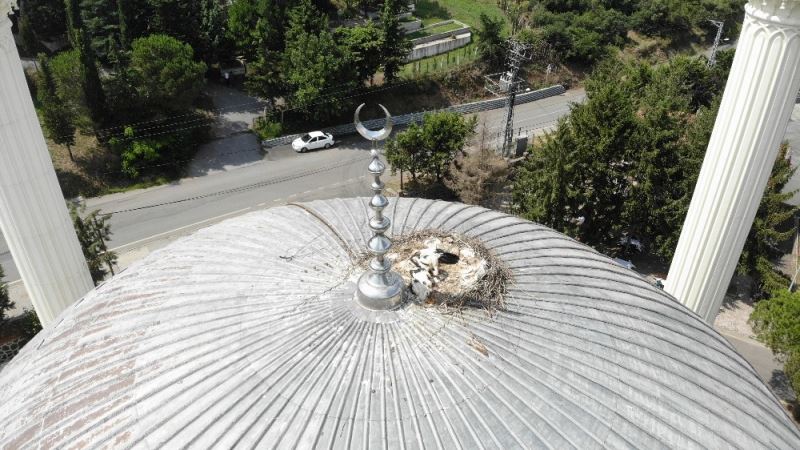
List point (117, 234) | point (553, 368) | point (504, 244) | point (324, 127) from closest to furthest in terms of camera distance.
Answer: point (553, 368), point (504, 244), point (117, 234), point (324, 127)

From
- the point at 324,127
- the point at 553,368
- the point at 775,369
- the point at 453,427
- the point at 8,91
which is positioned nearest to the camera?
the point at 453,427

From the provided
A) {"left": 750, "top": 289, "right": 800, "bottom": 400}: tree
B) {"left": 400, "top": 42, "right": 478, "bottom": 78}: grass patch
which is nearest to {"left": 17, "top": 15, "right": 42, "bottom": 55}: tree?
{"left": 400, "top": 42, "right": 478, "bottom": 78}: grass patch

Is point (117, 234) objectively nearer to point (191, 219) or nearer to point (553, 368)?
point (191, 219)

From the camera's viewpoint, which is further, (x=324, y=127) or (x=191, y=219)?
(x=324, y=127)

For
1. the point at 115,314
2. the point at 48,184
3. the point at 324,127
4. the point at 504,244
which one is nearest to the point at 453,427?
the point at 504,244

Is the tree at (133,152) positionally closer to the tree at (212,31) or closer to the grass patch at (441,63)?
the tree at (212,31)

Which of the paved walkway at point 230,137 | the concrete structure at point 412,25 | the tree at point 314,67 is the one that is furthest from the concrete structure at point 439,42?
the paved walkway at point 230,137

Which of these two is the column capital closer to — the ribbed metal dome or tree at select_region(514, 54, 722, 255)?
the ribbed metal dome
